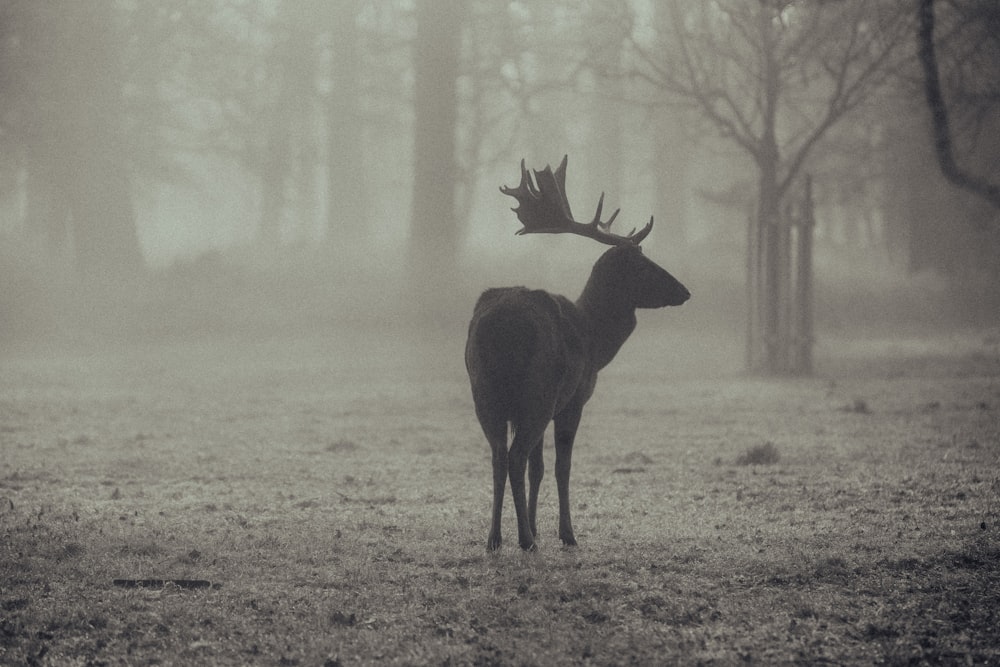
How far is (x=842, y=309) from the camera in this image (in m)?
31.4

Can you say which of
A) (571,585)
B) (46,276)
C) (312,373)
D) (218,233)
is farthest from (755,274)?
(218,233)

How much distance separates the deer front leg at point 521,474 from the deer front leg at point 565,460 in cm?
34

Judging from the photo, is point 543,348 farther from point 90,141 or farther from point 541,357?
point 90,141

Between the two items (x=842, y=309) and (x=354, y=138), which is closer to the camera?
(x=842, y=309)

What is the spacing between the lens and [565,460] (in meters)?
7.98

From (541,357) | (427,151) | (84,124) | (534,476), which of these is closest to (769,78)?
(427,151)

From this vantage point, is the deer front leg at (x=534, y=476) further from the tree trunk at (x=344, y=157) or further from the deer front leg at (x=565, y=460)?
the tree trunk at (x=344, y=157)

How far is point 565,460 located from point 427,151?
2226 cm

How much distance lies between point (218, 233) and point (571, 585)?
79.9 m

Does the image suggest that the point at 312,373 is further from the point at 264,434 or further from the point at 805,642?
the point at 805,642

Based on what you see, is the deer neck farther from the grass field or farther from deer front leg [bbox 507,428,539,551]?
the grass field

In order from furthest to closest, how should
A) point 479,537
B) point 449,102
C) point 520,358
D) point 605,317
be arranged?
point 449,102
point 605,317
point 479,537
point 520,358

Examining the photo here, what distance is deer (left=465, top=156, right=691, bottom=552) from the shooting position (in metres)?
7.39

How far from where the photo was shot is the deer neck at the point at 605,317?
8.24 m
